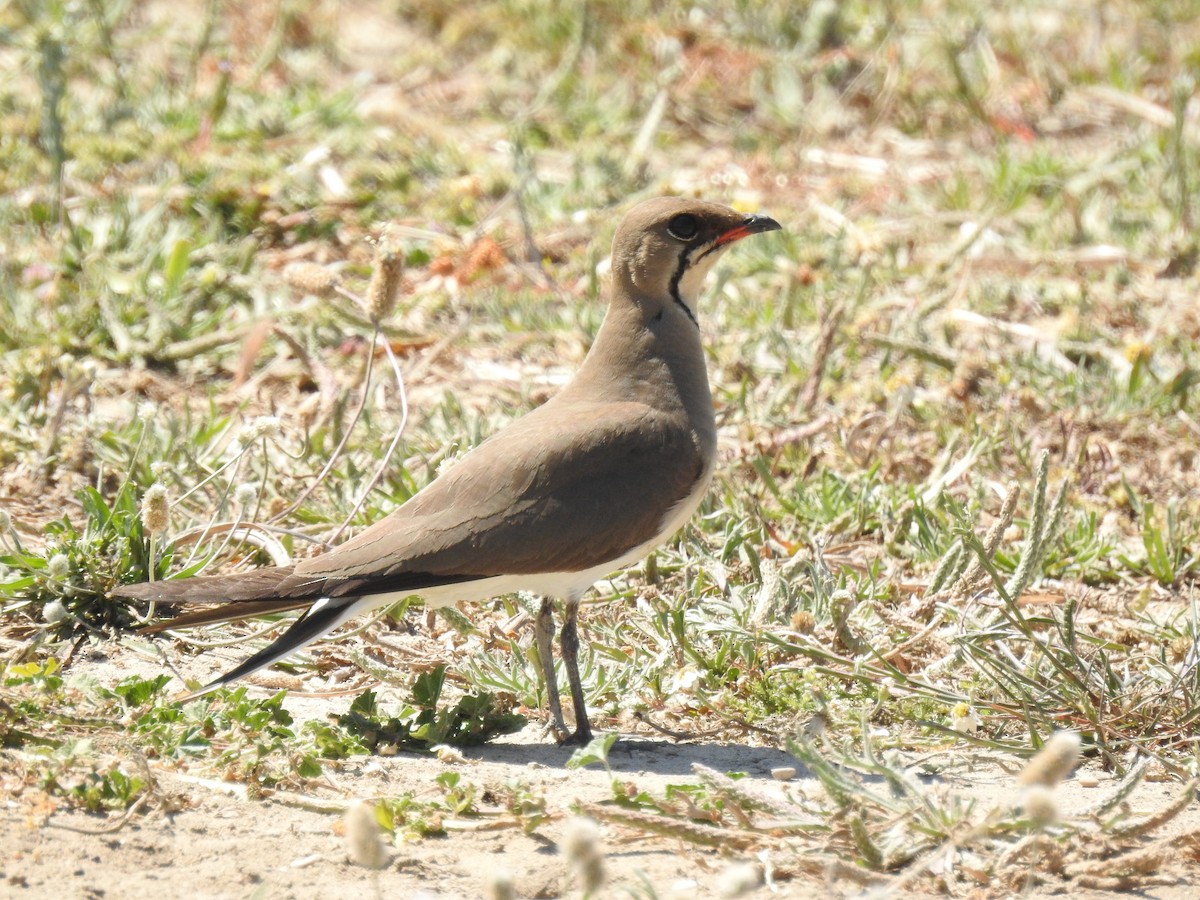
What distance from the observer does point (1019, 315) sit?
6988 millimetres

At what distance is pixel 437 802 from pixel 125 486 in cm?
161

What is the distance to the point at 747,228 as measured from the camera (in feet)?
15.9

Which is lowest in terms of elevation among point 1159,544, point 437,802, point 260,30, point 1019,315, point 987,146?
point 437,802

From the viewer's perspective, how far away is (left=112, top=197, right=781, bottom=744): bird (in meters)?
3.88

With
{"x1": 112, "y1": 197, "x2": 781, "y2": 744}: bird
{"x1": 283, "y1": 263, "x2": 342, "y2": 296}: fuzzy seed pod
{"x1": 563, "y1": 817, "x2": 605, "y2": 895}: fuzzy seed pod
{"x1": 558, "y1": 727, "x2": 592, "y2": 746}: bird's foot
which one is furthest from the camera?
{"x1": 283, "y1": 263, "x2": 342, "y2": 296}: fuzzy seed pod

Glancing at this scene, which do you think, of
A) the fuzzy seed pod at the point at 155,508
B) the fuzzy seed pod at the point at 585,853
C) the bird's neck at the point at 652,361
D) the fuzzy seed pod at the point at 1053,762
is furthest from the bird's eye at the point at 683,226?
Result: the fuzzy seed pod at the point at 585,853

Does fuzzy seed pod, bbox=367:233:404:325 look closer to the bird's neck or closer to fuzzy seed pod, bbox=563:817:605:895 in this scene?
the bird's neck

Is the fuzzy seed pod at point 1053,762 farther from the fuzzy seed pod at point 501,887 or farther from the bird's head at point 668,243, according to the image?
the bird's head at point 668,243

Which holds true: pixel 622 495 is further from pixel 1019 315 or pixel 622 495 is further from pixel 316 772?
pixel 1019 315

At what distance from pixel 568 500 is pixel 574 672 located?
1.53 feet

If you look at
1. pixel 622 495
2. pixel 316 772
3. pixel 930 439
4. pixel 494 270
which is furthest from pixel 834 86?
pixel 316 772

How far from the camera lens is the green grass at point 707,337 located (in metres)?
4.29

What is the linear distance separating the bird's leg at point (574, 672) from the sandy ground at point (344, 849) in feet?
0.85

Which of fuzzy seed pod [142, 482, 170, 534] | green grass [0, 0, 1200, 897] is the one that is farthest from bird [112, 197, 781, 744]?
fuzzy seed pod [142, 482, 170, 534]
